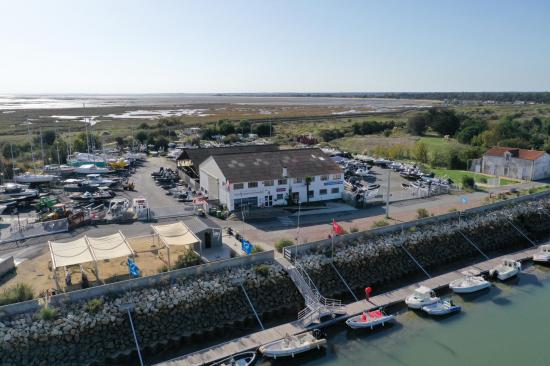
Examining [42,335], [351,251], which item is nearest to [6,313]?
[42,335]

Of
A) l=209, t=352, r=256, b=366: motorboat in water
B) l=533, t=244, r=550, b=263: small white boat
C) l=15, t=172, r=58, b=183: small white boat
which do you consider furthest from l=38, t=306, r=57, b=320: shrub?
l=15, t=172, r=58, b=183: small white boat

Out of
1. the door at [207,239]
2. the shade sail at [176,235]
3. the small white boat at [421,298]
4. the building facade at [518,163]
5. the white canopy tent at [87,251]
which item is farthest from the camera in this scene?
the building facade at [518,163]

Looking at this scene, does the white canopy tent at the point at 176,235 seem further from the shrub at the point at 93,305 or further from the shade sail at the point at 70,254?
the shrub at the point at 93,305

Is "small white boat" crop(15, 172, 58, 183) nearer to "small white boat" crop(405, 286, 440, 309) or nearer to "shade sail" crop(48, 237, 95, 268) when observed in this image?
"shade sail" crop(48, 237, 95, 268)

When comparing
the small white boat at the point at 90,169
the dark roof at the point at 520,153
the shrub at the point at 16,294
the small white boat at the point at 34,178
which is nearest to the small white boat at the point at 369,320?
the shrub at the point at 16,294

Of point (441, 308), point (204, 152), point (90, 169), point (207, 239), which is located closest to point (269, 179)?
point (207, 239)
